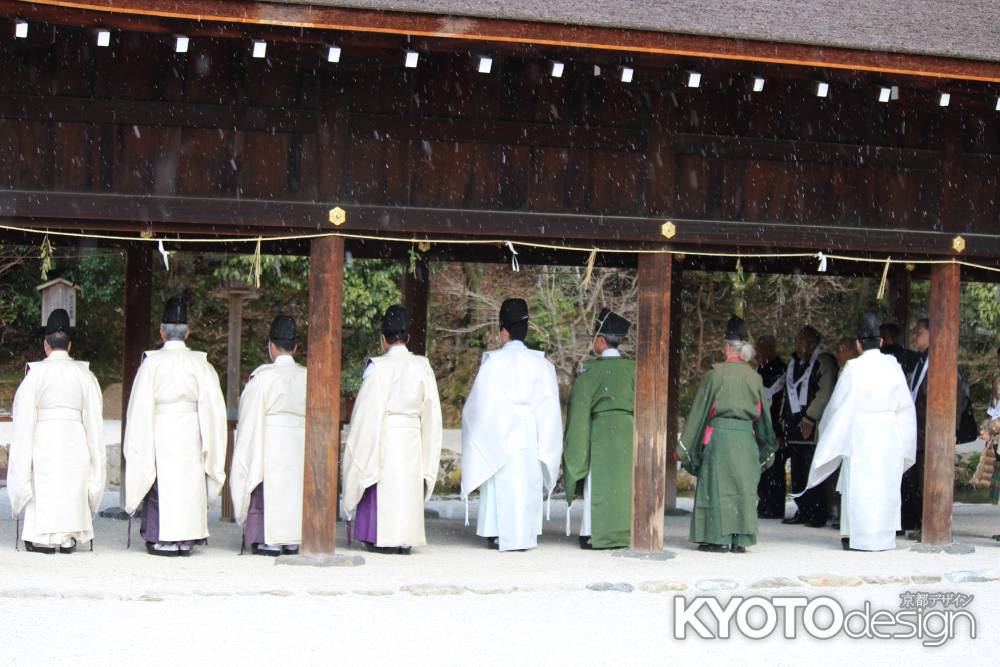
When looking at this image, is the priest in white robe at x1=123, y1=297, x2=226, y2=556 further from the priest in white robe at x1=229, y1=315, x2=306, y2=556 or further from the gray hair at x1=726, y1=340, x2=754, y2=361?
the gray hair at x1=726, y1=340, x2=754, y2=361

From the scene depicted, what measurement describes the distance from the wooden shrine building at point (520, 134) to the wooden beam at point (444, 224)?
0.05ft

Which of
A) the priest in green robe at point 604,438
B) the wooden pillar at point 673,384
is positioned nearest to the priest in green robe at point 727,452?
the priest in green robe at point 604,438

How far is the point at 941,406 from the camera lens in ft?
32.6

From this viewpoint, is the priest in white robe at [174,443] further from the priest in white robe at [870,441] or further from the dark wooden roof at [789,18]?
the priest in white robe at [870,441]

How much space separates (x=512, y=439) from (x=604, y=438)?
74 cm

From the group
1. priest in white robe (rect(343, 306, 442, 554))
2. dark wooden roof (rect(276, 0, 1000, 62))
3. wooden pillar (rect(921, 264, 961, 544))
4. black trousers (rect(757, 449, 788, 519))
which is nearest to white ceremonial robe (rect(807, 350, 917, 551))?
wooden pillar (rect(921, 264, 961, 544))

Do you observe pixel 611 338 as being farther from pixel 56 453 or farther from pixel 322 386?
pixel 56 453

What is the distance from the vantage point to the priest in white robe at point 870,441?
10.1 metres

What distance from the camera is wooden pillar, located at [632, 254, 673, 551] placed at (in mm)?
9227

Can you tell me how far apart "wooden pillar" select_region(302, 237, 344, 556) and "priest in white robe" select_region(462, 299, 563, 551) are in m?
1.49

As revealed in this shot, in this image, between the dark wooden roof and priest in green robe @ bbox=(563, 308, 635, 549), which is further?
priest in green robe @ bbox=(563, 308, 635, 549)

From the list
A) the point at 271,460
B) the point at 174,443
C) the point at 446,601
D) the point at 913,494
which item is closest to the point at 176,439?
the point at 174,443

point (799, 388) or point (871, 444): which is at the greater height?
point (799, 388)

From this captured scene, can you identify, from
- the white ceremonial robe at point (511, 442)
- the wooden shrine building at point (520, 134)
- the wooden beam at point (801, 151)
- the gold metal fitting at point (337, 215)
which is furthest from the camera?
the white ceremonial robe at point (511, 442)
